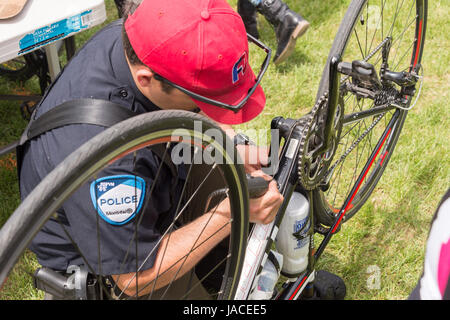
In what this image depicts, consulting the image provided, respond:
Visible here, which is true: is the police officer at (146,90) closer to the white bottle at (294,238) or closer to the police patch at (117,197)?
the police patch at (117,197)

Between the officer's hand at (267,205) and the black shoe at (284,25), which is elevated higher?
the officer's hand at (267,205)

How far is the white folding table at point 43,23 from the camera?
6.75 feet

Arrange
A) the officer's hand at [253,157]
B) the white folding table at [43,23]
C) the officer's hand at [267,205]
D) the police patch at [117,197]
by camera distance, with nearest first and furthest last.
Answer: the police patch at [117,197] < the officer's hand at [267,205] < the officer's hand at [253,157] < the white folding table at [43,23]

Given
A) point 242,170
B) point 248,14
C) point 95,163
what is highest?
point 95,163

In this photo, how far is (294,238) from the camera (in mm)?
1836

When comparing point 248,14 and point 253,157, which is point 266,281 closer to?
point 253,157

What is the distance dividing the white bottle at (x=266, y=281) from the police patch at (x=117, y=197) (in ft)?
2.05

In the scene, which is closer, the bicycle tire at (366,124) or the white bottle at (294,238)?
the white bottle at (294,238)

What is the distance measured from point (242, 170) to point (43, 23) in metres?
1.29

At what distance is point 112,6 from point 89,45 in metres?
2.81

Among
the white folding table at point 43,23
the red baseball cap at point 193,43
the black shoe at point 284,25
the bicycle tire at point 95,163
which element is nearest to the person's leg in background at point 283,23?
the black shoe at point 284,25

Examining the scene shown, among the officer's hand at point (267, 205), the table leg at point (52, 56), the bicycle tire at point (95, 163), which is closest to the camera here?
the bicycle tire at point (95, 163)

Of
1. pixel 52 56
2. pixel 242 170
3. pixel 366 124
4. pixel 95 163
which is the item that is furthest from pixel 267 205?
pixel 52 56
